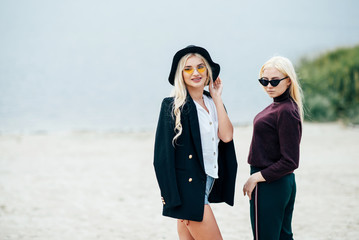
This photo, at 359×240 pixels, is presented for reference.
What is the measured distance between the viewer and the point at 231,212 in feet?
20.9

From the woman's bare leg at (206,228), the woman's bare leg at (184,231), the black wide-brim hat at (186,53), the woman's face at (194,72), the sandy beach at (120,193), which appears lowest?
the sandy beach at (120,193)

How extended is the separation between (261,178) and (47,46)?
44.7 metres

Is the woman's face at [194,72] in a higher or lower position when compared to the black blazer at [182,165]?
higher

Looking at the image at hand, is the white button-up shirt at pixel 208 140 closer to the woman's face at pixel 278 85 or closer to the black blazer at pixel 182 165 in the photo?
Result: the black blazer at pixel 182 165

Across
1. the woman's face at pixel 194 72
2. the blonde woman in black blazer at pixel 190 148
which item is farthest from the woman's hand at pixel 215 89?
the woman's face at pixel 194 72

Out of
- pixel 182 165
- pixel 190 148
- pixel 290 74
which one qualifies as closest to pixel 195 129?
pixel 190 148

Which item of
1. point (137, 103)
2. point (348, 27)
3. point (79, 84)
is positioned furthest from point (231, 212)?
point (348, 27)

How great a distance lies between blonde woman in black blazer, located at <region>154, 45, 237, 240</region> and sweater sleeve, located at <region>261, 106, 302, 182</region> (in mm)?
400

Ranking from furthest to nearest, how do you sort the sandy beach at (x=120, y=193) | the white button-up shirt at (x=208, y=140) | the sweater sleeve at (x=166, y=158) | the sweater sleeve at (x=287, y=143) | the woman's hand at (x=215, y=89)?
the sandy beach at (x=120, y=193)
the woman's hand at (x=215, y=89)
the white button-up shirt at (x=208, y=140)
the sweater sleeve at (x=166, y=158)
the sweater sleeve at (x=287, y=143)

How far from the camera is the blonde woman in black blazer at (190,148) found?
2.98 m

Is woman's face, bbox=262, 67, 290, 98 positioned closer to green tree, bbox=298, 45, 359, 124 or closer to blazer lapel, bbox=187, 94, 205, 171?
blazer lapel, bbox=187, 94, 205, 171

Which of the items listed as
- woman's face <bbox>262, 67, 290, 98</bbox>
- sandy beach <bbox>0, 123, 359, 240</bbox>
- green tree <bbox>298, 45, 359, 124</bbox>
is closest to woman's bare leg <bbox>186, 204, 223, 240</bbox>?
woman's face <bbox>262, 67, 290, 98</bbox>

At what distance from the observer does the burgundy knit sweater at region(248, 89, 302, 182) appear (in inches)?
112

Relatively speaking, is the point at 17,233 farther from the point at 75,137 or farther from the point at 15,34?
the point at 15,34
